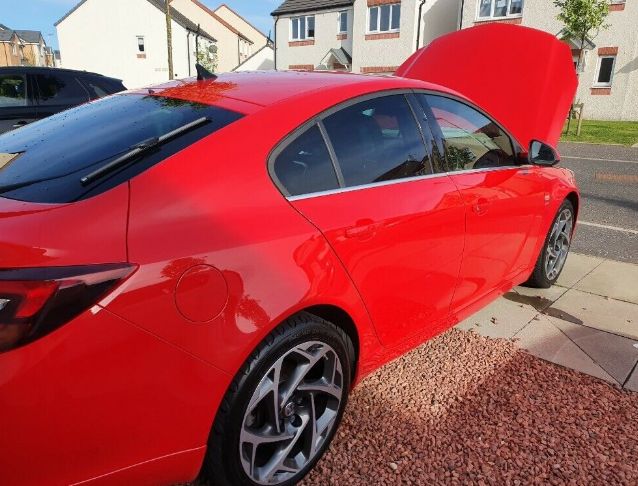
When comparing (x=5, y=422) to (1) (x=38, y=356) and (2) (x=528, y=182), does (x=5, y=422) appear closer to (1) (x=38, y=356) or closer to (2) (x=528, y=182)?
(1) (x=38, y=356)

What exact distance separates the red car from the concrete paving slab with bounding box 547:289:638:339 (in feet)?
3.64

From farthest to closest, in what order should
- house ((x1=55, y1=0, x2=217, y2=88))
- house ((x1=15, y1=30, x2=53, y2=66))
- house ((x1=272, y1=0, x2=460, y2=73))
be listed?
house ((x1=15, y1=30, x2=53, y2=66)) < house ((x1=55, y1=0, x2=217, y2=88)) < house ((x1=272, y1=0, x2=460, y2=73))

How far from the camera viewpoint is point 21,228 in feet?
4.96

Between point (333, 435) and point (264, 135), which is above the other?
point (264, 135)

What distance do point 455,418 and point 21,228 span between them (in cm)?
209

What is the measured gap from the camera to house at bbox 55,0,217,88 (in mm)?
38844

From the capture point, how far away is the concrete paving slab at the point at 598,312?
3587 mm

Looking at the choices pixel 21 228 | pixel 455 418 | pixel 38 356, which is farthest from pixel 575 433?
pixel 21 228

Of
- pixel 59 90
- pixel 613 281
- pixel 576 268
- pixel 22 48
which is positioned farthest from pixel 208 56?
pixel 22 48

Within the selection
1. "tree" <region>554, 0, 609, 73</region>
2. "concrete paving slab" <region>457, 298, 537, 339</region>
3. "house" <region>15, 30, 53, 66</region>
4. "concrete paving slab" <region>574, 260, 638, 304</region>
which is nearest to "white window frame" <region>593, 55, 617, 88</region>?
"tree" <region>554, 0, 609, 73</region>

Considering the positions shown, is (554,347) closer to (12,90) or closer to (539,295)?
(539,295)

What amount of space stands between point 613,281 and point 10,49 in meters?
87.3

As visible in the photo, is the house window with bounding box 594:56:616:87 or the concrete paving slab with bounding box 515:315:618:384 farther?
the house window with bounding box 594:56:616:87

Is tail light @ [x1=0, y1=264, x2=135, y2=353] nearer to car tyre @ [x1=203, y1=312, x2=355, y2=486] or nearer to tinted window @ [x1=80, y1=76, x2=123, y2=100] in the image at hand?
car tyre @ [x1=203, y1=312, x2=355, y2=486]
